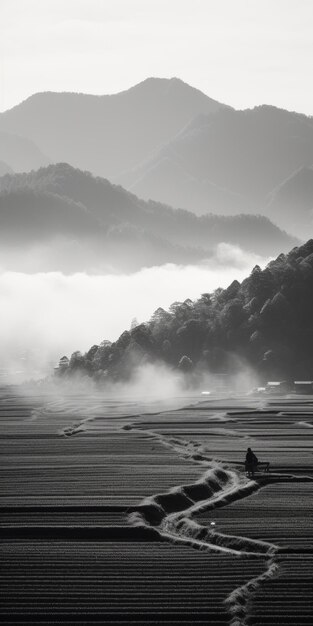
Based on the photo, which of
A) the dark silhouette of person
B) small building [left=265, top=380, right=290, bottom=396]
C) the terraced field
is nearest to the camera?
the terraced field

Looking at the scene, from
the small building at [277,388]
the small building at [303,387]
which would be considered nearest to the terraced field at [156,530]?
the small building at [277,388]

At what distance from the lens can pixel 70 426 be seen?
136 metres

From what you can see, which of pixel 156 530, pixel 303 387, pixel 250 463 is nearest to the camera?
pixel 156 530

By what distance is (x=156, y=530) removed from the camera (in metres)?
61.7

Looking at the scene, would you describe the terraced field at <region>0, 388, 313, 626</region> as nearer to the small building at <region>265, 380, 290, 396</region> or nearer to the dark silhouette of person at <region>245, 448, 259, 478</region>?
the dark silhouette of person at <region>245, 448, 259, 478</region>

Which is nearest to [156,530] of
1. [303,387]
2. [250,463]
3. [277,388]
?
[250,463]

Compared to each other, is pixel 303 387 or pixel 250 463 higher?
pixel 303 387

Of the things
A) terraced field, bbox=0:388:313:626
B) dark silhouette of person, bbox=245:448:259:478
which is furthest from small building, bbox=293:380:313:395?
dark silhouette of person, bbox=245:448:259:478

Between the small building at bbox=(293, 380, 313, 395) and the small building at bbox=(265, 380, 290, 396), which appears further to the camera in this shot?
the small building at bbox=(293, 380, 313, 395)

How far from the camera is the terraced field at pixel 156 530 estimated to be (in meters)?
45.8

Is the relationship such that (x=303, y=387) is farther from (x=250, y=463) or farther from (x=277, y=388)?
(x=250, y=463)

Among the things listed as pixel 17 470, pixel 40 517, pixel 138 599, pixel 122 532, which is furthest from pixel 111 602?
pixel 17 470

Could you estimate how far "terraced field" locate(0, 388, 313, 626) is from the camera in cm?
4581

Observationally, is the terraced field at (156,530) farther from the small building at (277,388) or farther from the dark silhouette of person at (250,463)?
the small building at (277,388)
